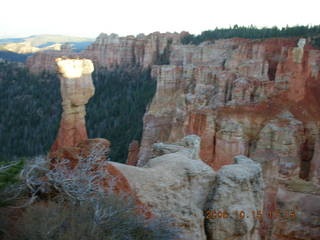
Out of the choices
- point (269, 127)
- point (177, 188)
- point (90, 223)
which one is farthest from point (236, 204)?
point (269, 127)

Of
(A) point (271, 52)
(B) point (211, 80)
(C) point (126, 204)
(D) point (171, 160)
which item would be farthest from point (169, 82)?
(C) point (126, 204)

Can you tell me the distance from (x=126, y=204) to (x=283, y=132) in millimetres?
12134

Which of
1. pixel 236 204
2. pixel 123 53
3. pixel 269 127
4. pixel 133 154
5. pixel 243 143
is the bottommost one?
pixel 133 154

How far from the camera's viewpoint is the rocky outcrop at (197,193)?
18.6ft

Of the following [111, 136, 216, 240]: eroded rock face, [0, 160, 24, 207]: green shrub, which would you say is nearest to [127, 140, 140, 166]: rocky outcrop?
[111, 136, 216, 240]: eroded rock face

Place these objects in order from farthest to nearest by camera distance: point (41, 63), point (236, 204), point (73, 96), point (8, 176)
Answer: point (41, 63)
point (73, 96)
point (236, 204)
point (8, 176)

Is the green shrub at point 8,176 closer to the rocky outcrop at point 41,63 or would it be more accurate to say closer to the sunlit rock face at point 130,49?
the sunlit rock face at point 130,49

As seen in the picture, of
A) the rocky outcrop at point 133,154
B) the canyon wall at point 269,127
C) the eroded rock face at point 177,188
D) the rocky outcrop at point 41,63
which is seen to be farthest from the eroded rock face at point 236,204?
the rocky outcrop at point 41,63

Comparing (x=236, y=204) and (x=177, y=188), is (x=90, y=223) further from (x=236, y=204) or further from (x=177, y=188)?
(x=236, y=204)

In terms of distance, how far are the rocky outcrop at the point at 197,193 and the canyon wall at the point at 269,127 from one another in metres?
4.69

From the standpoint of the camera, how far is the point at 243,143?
15008mm

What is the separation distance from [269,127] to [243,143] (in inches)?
56.4

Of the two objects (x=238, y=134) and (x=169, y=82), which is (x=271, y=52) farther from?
(x=238, y=134)

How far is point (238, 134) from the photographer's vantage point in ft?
48.9
